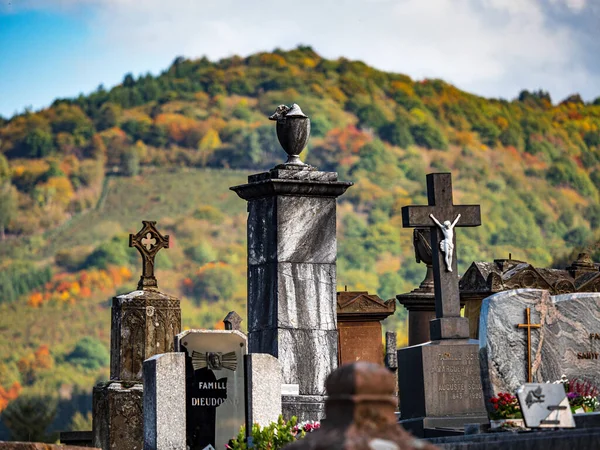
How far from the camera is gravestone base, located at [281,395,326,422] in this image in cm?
1347

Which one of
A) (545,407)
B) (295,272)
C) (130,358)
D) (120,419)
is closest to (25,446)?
(545,407)

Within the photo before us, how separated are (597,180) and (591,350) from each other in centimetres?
12123

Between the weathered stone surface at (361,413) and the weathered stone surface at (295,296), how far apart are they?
7.83 metres

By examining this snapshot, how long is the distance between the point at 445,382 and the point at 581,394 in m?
2.61

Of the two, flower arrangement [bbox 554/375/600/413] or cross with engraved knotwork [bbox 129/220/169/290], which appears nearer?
flower arrangement [bbox 554/375/600/413]

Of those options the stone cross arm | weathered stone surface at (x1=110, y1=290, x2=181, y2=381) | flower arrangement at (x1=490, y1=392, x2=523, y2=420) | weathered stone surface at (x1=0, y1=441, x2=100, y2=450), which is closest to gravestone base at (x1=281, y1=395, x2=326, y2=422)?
flower arrangement at (x1=490, y1=392, x2=523, y2=420)

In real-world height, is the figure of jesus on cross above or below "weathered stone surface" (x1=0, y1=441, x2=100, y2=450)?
above

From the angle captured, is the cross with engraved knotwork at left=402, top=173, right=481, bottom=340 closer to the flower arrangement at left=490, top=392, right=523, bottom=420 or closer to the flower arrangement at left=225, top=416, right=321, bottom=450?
the flower arrangement at left=490, top=392, right=523, bottom=420

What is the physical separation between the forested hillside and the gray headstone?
8682 centimetres

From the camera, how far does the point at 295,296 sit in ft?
45.5

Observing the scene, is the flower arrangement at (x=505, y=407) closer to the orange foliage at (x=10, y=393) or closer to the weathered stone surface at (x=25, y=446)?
the weathered stone surface at (x=25, y=446)

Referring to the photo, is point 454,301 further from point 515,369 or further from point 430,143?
point 430,143

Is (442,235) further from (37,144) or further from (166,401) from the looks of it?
(37,144)

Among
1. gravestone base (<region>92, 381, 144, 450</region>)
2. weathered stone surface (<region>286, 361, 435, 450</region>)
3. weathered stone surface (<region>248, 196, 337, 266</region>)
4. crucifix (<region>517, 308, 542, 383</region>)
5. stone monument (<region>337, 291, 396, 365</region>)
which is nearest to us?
weathered stone surface (<region>286, 361, 435, 450</region>)
